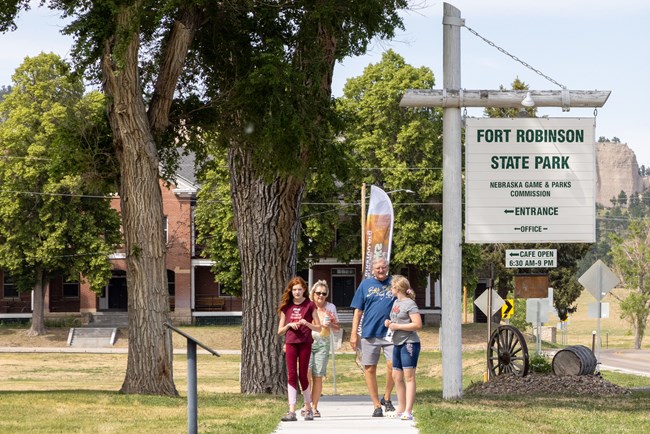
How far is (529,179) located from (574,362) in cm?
910

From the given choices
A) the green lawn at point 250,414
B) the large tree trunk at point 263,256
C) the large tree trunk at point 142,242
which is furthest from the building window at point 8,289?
the green lawn at point 250,414

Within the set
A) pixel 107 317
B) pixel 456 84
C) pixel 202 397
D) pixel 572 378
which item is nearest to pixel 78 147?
pixel 202 397

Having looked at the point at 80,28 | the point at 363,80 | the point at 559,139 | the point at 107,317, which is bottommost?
the point at 107,317

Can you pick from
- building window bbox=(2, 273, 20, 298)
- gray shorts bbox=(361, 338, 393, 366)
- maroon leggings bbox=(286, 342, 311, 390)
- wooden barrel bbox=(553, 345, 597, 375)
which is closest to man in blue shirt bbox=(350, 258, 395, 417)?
gray shorts bbox=(361, 338, 393, 366)

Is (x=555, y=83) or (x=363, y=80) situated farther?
(x=363, y=80)

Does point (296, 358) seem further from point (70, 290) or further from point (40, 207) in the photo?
point (70, 290)

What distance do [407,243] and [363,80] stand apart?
31.5 feet

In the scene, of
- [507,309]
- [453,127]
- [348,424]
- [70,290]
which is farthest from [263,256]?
[70,290]

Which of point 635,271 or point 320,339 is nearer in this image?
point 320,339

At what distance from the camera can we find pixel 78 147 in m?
19.6

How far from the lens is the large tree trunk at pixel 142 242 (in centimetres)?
1838

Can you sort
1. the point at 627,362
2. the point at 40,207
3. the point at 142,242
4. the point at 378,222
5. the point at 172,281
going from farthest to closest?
1. the point at 172,281
2. the point at 40,207
3. the point at 627,362
4. the point at 378,222
5. the point at 142,242

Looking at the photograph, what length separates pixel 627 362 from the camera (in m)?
50.8

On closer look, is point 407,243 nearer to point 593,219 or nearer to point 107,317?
point 107,317
